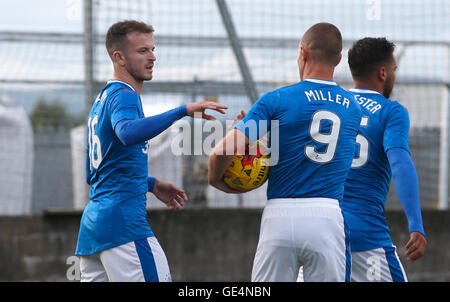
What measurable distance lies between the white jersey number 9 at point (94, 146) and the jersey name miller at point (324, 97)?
1394mm

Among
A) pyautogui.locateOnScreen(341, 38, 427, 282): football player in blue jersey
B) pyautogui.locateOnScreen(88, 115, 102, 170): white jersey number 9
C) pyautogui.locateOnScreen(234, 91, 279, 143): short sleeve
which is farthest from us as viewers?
pyautogui.locateOnScreen(341, 38, 427, 282): football player in blue jersey

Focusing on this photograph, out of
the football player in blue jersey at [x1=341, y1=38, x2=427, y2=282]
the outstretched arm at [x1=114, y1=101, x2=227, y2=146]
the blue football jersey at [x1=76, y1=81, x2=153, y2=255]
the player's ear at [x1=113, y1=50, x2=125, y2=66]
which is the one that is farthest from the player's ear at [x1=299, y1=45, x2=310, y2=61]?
the player's ear at [x1=113, y1=50, x2=125, y2=66]

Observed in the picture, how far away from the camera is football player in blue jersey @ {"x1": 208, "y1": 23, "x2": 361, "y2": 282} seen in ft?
12.6

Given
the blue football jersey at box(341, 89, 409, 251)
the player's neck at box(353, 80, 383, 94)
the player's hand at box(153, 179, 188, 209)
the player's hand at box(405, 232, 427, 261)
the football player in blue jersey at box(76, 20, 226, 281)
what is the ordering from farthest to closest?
the player's neck at box(353, 80, 383, 94) < the player's hand at box(153, 179, 188, 209) < the blue football jersey at box(341, 89, 409, 251) < the player's hand at box(405, 232, 427, 261) < the football player in blue jersey at box(76, 20, 226, 281)

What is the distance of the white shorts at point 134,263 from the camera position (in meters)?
4.13

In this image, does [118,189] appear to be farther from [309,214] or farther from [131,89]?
[309,214]

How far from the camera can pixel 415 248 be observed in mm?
4180

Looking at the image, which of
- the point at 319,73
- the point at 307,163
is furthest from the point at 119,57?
the point at 307,163

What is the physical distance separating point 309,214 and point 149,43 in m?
1.62

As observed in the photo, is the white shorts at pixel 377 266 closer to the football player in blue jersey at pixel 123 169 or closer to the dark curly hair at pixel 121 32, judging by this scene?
the football player in blue jersey at pixel 123 169

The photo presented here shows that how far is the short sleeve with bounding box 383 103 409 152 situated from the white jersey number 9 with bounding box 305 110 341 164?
61 centimetres

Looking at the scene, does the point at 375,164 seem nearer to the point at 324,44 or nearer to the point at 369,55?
the point at 369,55

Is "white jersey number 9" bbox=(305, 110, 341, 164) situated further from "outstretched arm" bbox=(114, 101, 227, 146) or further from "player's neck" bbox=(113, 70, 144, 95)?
"player's neck" bbox=(113, 70, 144, 95)

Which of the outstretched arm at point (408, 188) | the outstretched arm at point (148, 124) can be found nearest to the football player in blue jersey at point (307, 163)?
the outstretched arm at point (148, 124)
